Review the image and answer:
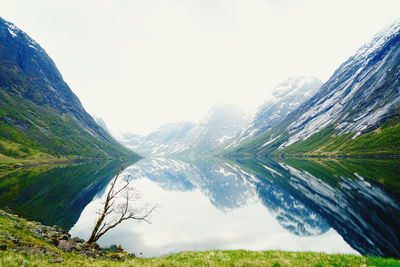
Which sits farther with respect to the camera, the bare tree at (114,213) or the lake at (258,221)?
the lake at (258,221)

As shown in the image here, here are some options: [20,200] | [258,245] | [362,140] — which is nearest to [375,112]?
[362,140]

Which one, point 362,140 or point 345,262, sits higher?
point 362,140

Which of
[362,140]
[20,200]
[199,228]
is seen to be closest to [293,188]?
[199,228]

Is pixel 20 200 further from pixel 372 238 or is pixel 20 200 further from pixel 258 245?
pixel 372 238

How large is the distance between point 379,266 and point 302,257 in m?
4.60

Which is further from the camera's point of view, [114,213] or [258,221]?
[114,213]

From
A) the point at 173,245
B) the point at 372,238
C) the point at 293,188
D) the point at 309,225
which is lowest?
the point at 173,245

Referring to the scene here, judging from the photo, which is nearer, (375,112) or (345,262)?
(345,262)

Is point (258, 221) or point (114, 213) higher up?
point (258, 221)

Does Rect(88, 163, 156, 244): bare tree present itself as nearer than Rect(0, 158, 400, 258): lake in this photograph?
Yes

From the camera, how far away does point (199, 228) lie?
40250mm

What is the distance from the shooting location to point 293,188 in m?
65.2

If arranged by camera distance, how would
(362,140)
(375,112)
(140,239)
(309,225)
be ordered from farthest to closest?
(375,112)
(362,140)
(309,225)
(140,239)

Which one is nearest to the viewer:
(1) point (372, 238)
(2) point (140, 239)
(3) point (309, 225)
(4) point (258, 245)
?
(1) point (372, 238)
